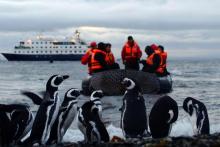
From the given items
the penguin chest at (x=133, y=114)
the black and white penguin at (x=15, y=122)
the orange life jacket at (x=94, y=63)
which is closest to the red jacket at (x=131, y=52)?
the orange life jacket at (x=94, y=63)

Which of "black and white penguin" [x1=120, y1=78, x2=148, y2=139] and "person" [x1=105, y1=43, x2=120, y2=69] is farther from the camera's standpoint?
"person" [x1=105, y1=43, x2=120, y2=69]

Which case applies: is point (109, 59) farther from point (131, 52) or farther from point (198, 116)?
point (198, 116)

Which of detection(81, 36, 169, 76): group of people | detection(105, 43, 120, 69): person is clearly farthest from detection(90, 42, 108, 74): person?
detection(105, 43, 120, 69): person

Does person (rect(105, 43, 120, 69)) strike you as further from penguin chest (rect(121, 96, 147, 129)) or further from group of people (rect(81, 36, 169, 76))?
penguin chest (rect(121, 96, 147, 129))

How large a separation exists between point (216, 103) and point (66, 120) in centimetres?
837

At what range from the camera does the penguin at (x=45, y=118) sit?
9.53 metres

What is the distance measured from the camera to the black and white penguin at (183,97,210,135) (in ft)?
35.2

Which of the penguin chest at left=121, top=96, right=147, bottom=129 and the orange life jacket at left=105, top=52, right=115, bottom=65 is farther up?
the penguin chest at left=121, top=96, right=147, bottom=129

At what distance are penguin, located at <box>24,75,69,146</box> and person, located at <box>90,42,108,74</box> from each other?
8137mm

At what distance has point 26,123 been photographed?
9883 millimetres

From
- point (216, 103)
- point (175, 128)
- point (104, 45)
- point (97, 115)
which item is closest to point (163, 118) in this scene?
point (97, 115)

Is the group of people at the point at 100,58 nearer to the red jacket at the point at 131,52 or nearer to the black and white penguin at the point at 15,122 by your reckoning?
the red jacket at the point at 131,52

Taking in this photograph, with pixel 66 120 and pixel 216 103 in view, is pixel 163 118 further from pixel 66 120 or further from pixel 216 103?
pixel 216 103

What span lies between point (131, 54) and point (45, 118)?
9748 mm
